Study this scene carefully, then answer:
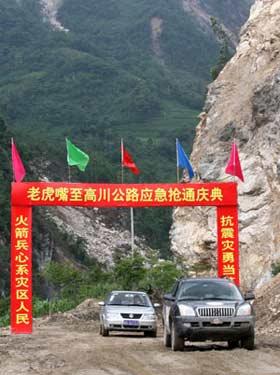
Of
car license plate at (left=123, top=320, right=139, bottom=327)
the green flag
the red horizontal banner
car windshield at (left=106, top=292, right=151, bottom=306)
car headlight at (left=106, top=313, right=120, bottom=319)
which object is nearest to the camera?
car license plate at (left=123, top=320, right=139, bottom=327)

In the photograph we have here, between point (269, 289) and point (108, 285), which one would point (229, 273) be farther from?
point (108, 285)

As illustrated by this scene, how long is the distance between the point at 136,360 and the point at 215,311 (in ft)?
7.11

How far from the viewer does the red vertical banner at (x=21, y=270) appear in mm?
25469

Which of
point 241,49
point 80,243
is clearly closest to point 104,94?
point 80,243

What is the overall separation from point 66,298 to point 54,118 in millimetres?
122156

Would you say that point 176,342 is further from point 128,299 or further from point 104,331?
point 128,299

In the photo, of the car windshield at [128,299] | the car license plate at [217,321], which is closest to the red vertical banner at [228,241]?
the car windshield at [128,299]

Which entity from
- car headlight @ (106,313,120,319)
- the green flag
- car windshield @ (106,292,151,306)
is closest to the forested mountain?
the green flag

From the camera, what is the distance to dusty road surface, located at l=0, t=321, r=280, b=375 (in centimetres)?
1240

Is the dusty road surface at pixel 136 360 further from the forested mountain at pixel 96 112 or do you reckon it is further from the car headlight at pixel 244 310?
the forested mountain at pixel 96 112

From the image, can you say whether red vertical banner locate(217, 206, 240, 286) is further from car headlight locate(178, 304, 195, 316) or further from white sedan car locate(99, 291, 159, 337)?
car headlight locate(178, 304, 195, 316)

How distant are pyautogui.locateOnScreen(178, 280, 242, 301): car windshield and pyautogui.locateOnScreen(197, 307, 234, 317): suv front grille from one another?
651 mm

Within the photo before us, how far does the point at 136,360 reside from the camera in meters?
14.1

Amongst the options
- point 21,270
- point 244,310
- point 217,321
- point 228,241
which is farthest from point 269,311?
point 217,321
